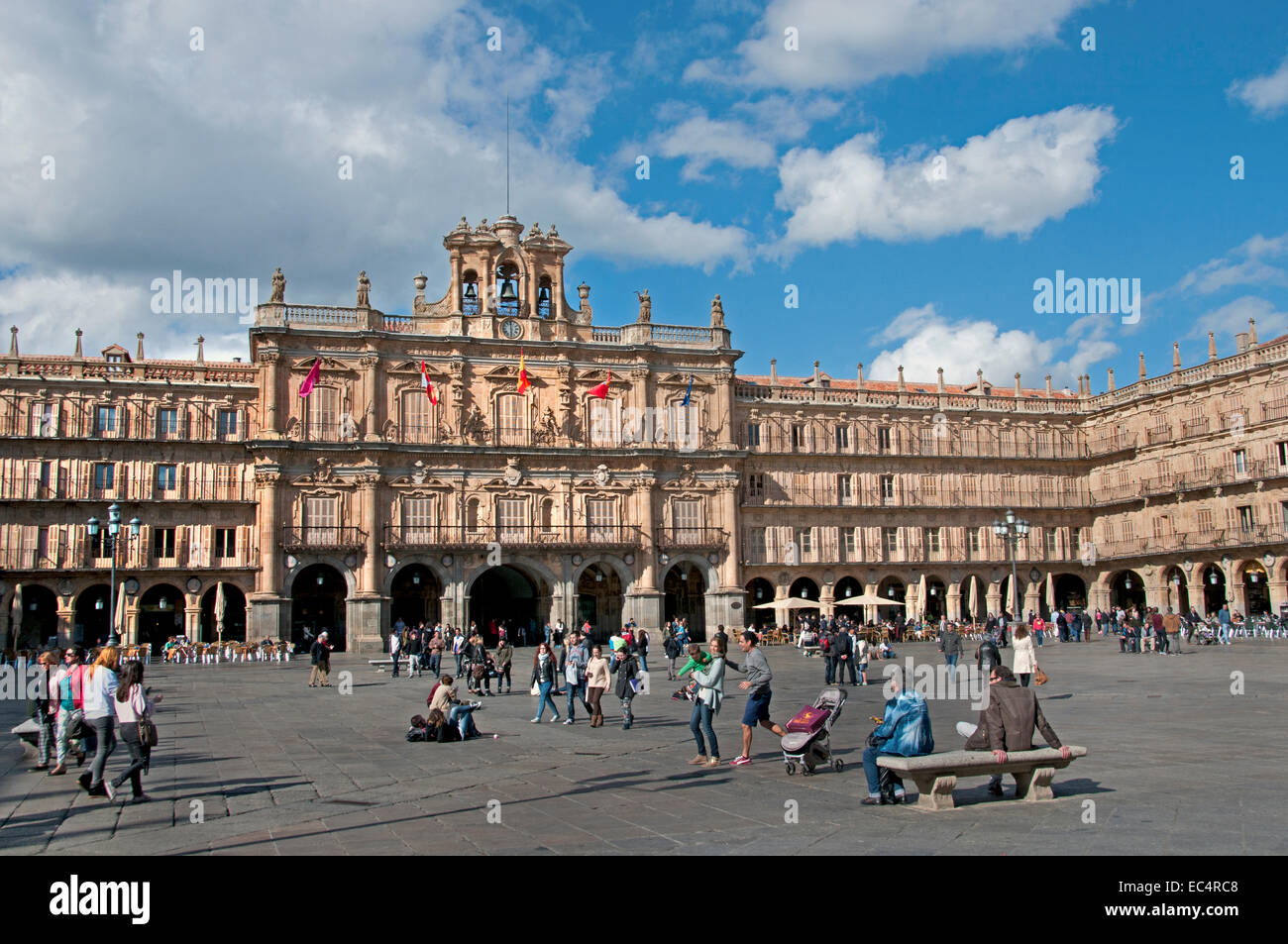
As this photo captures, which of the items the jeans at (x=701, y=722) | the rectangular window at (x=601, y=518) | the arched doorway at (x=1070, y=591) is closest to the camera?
the jeans at (x=701, y=722)

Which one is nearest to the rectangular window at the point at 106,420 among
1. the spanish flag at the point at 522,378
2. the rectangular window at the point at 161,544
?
the rectangular window at the point at 161,544

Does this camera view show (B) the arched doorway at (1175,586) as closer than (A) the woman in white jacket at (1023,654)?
No

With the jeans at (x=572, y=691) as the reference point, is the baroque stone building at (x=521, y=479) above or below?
above

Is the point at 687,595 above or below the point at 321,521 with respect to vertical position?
below

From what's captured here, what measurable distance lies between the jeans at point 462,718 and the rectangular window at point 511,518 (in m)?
33.3

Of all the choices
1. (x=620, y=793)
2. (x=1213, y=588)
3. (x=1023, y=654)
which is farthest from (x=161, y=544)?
(x=1213, y=588)

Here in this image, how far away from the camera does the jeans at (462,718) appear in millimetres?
16703

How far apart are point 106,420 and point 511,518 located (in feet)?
62.2

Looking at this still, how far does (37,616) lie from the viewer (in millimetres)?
48344

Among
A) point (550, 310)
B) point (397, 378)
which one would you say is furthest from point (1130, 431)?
point (397, 378)

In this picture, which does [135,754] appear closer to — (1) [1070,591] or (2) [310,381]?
(2) [310,381]

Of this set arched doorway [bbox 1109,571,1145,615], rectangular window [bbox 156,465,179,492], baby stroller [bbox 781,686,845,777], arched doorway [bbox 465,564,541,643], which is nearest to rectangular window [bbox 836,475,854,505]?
arched doorway [bbox 1109,571,1145,615]

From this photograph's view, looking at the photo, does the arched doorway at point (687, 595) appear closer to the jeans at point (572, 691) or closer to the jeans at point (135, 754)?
the jeans at point (572, 691)

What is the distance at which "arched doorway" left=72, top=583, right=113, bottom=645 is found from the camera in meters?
47.7
